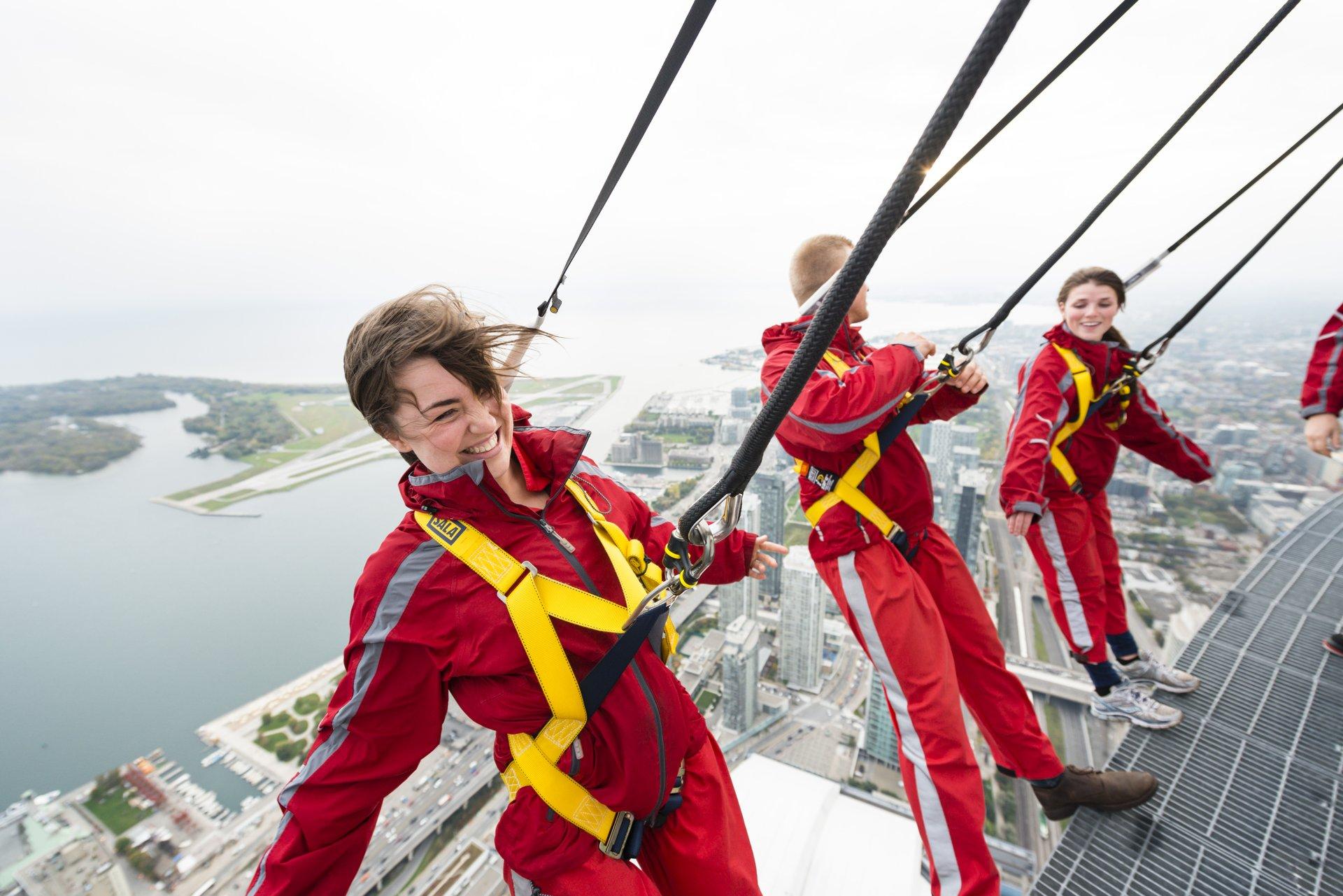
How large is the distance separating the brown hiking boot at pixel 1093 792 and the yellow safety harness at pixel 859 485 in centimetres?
125

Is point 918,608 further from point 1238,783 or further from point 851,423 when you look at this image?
point 1238,783

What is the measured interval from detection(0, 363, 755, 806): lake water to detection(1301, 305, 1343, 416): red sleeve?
6.97 metres

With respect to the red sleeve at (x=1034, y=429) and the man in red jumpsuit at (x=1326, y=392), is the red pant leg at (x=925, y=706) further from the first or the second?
the man in red jumpsuit at (x=1326, y=392)

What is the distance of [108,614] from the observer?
1286cm

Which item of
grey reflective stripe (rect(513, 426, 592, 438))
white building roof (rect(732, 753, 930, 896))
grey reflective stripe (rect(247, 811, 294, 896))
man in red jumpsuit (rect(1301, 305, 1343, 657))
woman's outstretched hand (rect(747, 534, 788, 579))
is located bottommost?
white building roof (rect(732, 753, 930, 896))

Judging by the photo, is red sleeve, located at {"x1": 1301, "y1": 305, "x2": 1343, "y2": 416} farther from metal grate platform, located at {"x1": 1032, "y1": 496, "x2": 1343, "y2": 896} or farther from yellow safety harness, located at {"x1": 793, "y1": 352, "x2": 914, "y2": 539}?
metal grate platform, located at {"x1": 1032, "y1": 496, "x2": 1343, "y2": 896}

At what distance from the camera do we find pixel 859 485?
1.77m

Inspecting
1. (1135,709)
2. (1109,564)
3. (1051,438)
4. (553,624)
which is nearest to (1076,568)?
(1109,564)

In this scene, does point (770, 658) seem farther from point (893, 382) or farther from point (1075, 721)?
point (893, 382)

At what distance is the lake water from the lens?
939 cm

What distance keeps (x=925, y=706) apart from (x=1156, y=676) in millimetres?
1887

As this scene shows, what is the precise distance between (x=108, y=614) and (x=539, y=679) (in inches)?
751

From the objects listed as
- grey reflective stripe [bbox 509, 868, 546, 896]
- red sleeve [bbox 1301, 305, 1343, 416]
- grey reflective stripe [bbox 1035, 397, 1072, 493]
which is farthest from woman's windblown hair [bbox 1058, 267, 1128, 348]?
grey reflective stripe [bbox 509, 868, 546, 896]

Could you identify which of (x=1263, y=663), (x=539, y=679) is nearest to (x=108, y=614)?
(x=539, y=679)
